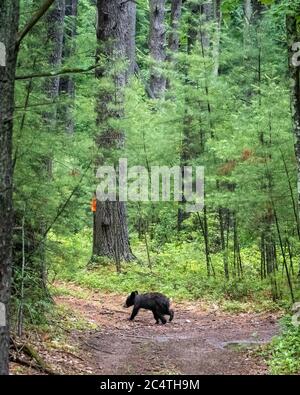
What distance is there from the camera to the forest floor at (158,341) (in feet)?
26.0

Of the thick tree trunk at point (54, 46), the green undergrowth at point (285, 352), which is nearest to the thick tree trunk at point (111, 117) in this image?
the thick tree trunk at point (54, 46)

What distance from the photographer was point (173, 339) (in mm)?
9977

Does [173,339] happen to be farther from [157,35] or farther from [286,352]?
[157,35]

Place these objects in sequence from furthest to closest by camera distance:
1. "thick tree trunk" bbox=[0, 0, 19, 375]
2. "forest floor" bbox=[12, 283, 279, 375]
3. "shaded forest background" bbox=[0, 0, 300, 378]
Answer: "shaded forest background" bbox=[0, 0, 300, 378]
"forest floor" bbox=[12, 283, 279, 375]
"thick tree trunk" bbox=[0, 0, 19, 375]

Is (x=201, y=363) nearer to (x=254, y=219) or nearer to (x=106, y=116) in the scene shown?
(x=254, y=219)

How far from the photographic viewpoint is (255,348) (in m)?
9.23

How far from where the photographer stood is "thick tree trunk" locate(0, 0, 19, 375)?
198 inches

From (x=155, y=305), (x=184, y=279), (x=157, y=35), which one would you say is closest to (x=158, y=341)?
(x=155, y=305)

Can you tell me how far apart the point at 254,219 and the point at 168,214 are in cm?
819

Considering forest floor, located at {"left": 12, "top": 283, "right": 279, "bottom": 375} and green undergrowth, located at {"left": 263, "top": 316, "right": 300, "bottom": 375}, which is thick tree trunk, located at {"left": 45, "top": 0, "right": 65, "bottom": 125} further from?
green undergrowth, located at {"left": 263, "top": 316, "right": 300, "bottom": 375}

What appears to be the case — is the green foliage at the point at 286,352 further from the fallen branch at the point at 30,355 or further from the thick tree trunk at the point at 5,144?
the thick tree trunk at the point at 5,144

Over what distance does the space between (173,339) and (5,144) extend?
5890mm

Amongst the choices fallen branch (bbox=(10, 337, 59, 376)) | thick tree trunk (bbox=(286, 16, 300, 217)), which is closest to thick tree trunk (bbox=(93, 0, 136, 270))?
thick tree trunk (bbox=(286, 16, 300, 217))
